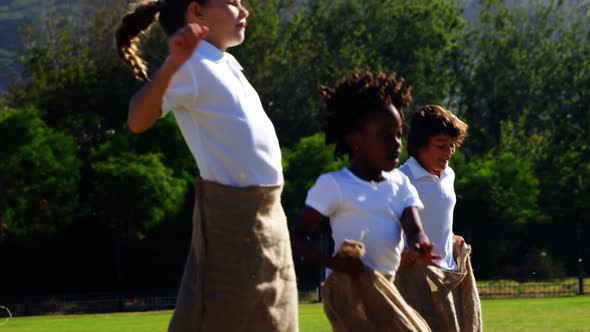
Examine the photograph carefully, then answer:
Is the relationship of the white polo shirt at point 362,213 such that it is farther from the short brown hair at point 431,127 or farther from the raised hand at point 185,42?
the short brown hair at point 431,127

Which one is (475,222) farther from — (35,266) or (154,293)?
(35,266)

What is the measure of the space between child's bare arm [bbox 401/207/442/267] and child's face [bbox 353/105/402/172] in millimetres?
245

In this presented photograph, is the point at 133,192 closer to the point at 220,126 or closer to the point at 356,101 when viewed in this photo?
the point at 356,101

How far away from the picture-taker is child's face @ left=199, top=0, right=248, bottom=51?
5504 mm

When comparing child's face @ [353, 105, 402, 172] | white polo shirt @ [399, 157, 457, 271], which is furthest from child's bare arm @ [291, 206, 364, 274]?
white polo shirt @ [399, 157, 457, 271]

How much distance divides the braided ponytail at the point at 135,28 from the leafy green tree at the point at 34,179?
1183 inches

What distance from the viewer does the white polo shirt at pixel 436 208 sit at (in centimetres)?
786

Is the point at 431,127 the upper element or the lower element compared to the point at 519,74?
upper

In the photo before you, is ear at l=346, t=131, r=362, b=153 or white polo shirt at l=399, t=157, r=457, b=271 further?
white polo shirt at l=399, t=157, r=457, b=271

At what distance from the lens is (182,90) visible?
5.19 meters

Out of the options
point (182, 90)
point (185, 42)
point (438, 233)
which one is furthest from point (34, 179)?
point (185, 42)

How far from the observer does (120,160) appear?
36.1m

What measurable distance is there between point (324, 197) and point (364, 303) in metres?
0.54

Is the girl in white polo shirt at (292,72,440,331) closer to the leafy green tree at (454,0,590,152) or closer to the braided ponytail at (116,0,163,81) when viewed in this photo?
the braided ponytail at (116,0,163,81)
